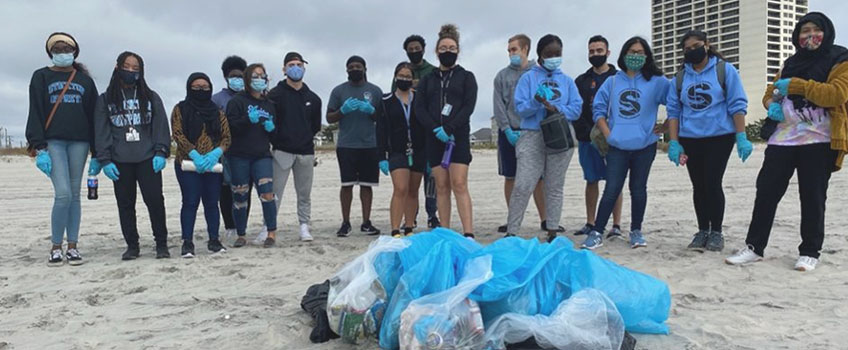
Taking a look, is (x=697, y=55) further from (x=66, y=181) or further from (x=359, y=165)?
(x=66, y=181)

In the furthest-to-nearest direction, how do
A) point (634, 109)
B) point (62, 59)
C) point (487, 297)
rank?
point (634, 109), point (62, 59), point (487, 297)

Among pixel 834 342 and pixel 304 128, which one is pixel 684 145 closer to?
pixel 834 342

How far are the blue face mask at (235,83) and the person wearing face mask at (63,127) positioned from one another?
4.05ft

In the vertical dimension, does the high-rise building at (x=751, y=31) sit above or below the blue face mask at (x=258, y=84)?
above

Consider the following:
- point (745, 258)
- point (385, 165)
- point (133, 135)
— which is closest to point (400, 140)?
point (385, 165)

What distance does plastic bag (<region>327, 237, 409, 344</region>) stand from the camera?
247 centimetres

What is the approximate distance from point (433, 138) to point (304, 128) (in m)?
1.43

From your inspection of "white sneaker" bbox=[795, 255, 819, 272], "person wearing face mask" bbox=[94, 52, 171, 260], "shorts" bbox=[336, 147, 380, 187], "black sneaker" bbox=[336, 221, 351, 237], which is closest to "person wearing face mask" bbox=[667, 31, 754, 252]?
"white sneaker" bbox=[795, 255, 819, 272]

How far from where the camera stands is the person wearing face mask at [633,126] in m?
4.70

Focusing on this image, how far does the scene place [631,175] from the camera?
15.8ft

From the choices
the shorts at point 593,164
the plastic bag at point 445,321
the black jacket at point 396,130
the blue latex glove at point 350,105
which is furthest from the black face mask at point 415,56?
the plastic bag at point 445,321

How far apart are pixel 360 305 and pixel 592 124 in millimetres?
3791

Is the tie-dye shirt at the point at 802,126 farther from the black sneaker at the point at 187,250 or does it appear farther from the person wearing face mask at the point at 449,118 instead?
the black sneaker at the point at 187,250

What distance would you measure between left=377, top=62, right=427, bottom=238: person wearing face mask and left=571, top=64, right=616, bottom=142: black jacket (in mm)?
1653
